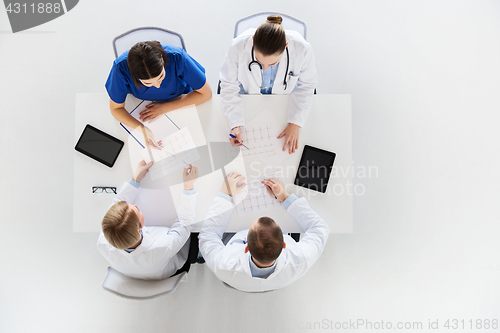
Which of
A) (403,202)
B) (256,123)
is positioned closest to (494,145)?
(403,202)

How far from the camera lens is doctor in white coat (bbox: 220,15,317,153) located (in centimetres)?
126

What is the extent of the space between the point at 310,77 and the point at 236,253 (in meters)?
0.90

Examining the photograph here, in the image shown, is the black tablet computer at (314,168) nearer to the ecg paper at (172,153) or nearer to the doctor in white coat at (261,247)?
the doctor in white coat at (261,247)

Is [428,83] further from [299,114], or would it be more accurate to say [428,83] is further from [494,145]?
[299,114]

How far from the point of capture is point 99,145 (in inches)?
52.1

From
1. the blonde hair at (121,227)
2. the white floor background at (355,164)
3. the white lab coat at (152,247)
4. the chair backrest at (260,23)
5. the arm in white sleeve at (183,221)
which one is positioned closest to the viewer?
the blonde hair at (121,227)

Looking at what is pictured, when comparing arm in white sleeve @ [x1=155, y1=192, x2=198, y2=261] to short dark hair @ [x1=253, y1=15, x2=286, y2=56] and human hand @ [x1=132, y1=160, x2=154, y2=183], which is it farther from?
short dark hair @ [x1=253, y1=15, x2=286, y2=56]

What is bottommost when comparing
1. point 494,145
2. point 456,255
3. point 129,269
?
point 456,255

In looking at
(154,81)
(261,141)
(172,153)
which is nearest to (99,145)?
(172,153)

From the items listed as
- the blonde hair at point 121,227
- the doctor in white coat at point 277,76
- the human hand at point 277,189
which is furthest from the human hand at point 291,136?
the blonde hair at point 121,227

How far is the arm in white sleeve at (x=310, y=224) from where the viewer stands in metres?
1.27

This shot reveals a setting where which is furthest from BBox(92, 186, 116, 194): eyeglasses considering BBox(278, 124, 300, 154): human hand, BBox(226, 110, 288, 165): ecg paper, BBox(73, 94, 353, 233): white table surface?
BBox(278, 124, 300, 154): human hand

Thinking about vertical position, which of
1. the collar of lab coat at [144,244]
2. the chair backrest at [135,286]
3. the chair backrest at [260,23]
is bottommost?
the chair backrest at [135,286]

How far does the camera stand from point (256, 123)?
52.9 inches
